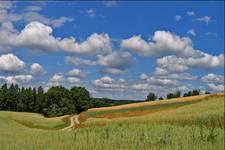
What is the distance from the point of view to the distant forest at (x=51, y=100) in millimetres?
127344

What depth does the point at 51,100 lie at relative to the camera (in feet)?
427

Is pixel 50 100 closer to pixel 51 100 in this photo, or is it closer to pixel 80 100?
pixel 51 100

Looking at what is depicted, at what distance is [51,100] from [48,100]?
126 cm

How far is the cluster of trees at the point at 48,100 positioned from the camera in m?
127

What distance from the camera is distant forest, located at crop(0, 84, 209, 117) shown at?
127 meters

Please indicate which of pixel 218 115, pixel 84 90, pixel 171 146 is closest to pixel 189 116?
pixel 218 115

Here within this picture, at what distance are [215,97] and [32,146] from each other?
191 feet

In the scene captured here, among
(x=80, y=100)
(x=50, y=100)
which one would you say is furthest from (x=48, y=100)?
(x=80, y=100)

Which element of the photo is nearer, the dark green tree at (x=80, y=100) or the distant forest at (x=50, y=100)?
the distant forest at (x=50, y=100)

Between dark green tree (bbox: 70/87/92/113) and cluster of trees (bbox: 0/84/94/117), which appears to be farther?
dark green tree (bbox: 70/87/92/113)

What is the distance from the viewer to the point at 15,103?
14788 centimetres

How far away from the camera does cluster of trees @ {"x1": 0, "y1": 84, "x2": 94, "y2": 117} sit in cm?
12719

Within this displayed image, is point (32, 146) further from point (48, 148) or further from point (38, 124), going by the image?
point (38, 124)

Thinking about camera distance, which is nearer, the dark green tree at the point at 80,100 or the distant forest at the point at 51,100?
the distant forest at the point at 51,100
